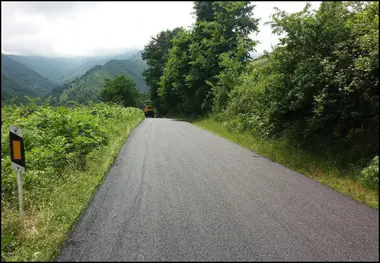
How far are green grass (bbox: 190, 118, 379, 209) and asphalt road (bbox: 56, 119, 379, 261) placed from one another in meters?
0.28

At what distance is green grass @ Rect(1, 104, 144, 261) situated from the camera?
12.0ft

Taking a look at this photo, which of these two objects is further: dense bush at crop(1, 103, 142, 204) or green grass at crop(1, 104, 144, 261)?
dense bush at crop(1, 103, 142, 204)

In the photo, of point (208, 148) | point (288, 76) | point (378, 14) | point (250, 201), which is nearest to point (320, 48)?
point (288, 76)

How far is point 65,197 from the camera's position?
5.33 meters

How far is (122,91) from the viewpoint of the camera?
67000mm

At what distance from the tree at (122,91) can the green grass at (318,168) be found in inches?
2270

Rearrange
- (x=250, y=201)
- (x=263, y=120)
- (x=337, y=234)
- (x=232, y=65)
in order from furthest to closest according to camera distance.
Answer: (x=232, y=65)
(x=263, y=120)
(x=250, y=201)
(x=337, y=234)

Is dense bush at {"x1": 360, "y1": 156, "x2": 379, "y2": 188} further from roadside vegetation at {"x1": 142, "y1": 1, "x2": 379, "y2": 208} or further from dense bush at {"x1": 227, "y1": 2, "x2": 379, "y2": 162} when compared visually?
dense bush at {"x1": 227, "y1": 2, "x2": 379, "y2": 162}

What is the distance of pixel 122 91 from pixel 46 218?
212 feet

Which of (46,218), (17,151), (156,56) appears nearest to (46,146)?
(17,151)

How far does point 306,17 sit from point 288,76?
189cm

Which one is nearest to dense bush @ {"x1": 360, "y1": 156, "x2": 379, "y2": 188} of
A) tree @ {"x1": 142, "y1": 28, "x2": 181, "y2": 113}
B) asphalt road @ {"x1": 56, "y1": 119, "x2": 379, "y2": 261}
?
asphalt road @ {"x1": 56, "y1": 119, "x2": 379, "y2": 261}

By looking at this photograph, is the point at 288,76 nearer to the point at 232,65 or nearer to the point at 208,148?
the point at 208,148

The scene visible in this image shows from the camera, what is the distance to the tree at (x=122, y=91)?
217ft
